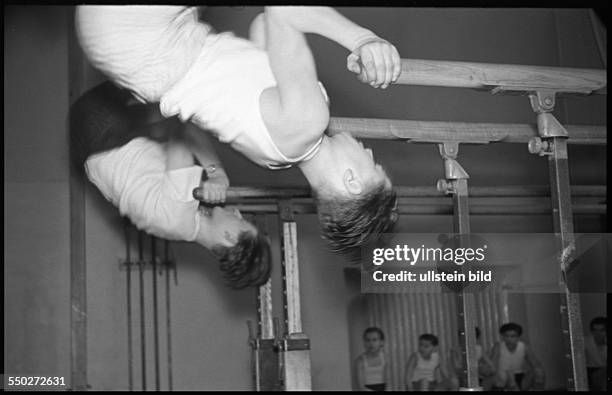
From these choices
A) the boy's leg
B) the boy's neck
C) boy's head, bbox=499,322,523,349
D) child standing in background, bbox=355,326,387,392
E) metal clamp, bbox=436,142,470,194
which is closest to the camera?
the boy's leg

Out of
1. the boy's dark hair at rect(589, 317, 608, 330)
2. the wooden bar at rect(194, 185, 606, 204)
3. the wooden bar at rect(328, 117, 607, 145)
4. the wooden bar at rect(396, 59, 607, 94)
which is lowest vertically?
the boy's dark hair at rect(589, 317, 608, 330)

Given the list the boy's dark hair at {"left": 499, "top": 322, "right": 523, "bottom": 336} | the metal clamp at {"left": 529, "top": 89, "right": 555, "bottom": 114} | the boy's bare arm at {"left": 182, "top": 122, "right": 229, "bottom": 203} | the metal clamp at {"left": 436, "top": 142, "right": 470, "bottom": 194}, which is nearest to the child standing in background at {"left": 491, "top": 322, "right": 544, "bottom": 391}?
the boy's dark hair at {"left": 499, "top": 322, "right": 523, "bottom": 336}

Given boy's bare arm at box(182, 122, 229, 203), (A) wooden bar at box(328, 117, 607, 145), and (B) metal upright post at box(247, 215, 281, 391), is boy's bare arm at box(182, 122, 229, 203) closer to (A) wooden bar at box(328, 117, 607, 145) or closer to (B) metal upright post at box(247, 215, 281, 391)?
(B) metal upright post at box(247, 215, 281, 391)

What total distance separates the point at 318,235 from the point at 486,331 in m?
0.79

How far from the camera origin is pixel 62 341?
324cm

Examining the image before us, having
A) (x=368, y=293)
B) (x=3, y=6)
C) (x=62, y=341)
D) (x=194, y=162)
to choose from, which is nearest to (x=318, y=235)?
(x=368, y=293)

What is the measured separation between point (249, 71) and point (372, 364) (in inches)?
45.2

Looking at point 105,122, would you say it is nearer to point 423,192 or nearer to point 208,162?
point 208,162

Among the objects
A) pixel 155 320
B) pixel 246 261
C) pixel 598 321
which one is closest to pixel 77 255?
pixel 155 320

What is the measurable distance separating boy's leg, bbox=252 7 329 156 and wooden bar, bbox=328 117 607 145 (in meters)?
0.22

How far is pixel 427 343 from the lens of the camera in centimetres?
356

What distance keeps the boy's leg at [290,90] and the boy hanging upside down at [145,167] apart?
31 cm

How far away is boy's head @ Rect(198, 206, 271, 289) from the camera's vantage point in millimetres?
3363

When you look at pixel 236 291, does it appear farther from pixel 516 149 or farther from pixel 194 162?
pixel 516 149
